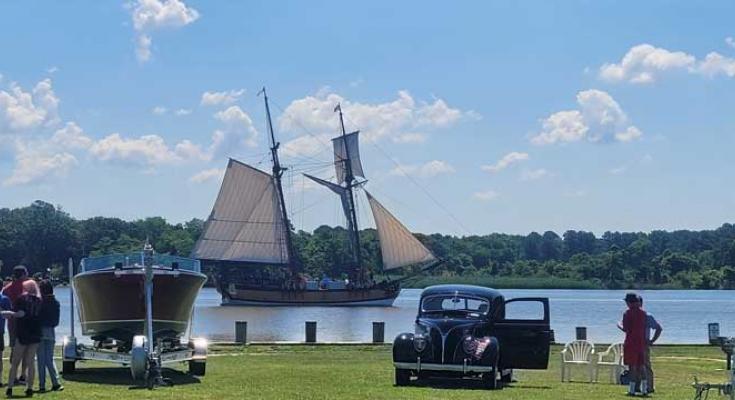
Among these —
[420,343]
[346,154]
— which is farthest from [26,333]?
[346,154]

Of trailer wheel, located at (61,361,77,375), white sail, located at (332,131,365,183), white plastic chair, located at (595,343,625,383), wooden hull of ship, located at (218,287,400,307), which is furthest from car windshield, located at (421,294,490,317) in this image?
white sail, located at (332,131,365,183)

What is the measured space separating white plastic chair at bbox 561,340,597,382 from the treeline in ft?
307

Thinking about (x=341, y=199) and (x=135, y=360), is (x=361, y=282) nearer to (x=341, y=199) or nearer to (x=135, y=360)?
(x=341, y=199)

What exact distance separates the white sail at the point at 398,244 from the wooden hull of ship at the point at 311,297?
4.62m

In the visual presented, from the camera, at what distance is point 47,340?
16859mm

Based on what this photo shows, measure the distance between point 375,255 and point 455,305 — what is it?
358 ft

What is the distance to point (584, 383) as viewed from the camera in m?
19.9

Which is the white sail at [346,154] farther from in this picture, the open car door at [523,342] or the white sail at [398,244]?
the open car door at [523,342]

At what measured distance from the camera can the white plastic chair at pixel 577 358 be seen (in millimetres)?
20469

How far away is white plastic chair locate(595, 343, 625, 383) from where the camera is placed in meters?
20.3

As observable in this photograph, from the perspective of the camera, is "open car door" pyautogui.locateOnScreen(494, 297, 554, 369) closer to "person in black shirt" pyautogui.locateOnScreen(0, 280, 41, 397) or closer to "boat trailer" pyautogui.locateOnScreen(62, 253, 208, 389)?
"boat trailer" pyautogui.locateOnScreen(62, 253, 208, 389)

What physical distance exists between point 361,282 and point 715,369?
239 ft

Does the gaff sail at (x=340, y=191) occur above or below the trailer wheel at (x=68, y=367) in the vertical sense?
above

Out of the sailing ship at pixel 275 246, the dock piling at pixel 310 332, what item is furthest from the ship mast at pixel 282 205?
the dock piling at pixel 310 332
